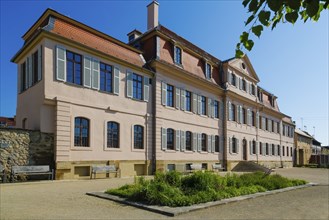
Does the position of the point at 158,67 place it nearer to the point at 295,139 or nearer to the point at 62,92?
the point at 62,92

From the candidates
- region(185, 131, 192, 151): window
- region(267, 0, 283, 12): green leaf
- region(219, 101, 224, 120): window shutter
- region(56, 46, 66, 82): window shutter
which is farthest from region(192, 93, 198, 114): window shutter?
region(267, 0, 283, 12): green leaf

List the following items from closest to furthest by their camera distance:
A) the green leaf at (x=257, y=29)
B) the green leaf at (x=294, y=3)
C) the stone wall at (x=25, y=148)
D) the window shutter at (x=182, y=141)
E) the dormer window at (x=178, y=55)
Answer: the green leaf at (x=294, y=3), the green leaf at (x=257, y=29), the stone wall at (x=25, y=148), the dormer window at (x=178, y=55), the window shutter at (x=182, y=141)

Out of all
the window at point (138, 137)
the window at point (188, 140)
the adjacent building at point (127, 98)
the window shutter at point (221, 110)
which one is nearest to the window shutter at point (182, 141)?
the adjacent building at point (127, 98)

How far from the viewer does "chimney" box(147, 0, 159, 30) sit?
1084 inches

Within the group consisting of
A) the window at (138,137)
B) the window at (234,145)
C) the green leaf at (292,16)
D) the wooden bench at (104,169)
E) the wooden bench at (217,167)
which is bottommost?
the wooden bench at (217,167)

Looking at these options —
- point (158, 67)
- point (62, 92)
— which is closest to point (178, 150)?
point (158, 67)

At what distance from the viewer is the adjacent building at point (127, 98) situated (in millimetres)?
16953

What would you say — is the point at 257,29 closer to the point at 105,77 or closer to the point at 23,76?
the point at 105,77

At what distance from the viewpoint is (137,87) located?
21.9 metres

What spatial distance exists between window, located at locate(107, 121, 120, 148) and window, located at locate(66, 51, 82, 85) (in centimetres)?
339

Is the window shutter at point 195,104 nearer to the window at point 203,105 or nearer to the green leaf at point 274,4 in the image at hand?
the window at point 203,105

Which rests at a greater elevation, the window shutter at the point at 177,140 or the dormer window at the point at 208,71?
the dormer window at the point at 208,71

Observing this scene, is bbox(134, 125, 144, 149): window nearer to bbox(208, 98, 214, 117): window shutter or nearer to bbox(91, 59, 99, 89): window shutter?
bbox(91, 59, 99, 89): window shutter

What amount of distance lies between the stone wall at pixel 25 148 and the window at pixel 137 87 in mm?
6831
